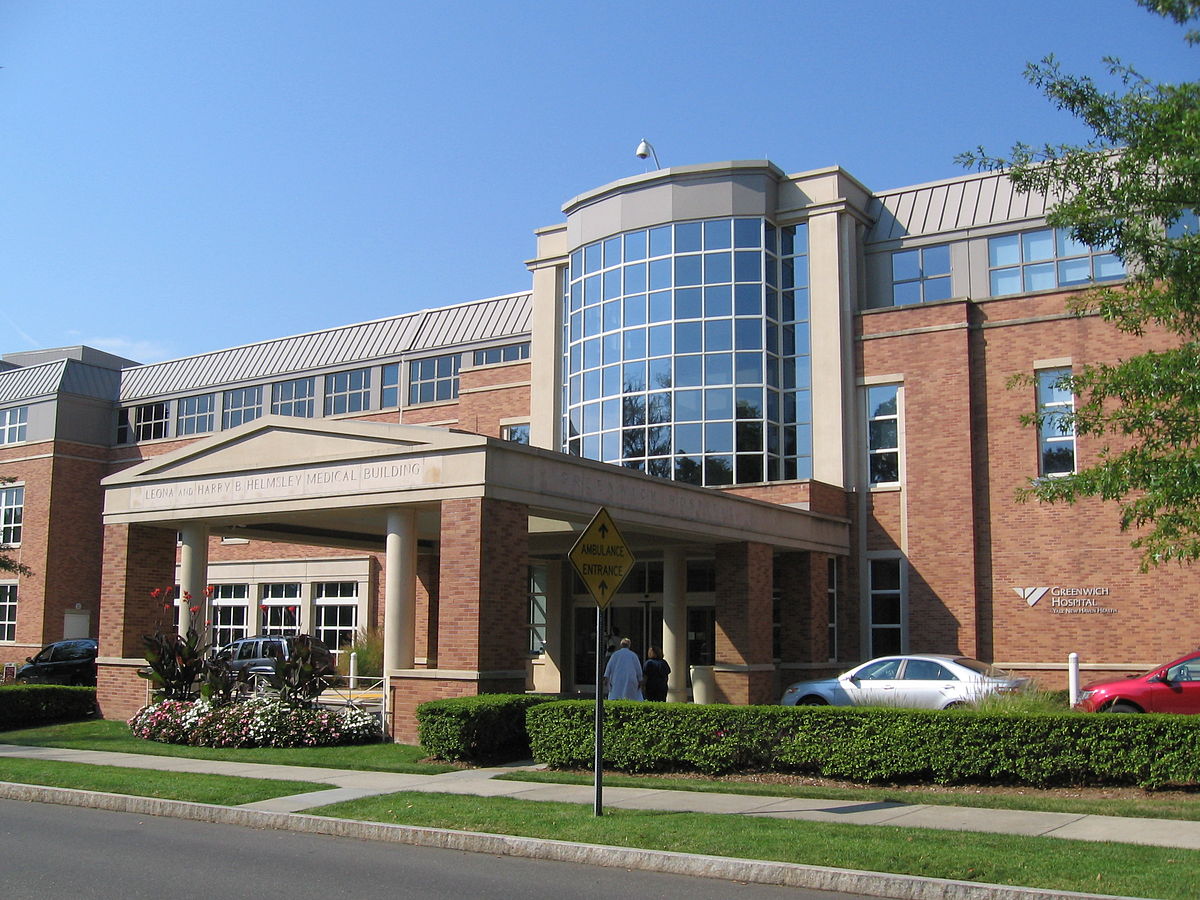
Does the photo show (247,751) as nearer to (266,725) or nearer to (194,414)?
(266,725)

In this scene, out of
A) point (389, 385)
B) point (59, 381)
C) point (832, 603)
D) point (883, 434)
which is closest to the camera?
point (832, 603)

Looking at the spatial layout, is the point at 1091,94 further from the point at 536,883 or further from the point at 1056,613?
the point at 1056,613

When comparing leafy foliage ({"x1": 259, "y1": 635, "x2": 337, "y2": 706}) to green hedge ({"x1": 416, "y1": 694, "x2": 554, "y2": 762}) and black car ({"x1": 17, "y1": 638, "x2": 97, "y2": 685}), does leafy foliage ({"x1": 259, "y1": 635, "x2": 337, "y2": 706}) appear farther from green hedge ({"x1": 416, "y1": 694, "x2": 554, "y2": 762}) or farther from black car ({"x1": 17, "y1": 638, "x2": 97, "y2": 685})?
black car ({"x1": 17, "y1": 638, "x2": 97, "y2": 685})

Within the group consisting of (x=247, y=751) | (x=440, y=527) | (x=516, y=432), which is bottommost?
(x=247, y=751)

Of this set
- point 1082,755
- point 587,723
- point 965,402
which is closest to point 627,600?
point 965,402

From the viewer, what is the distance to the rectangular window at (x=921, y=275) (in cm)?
2944

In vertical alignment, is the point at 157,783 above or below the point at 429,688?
below

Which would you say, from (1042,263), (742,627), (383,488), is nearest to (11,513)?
(383,488)

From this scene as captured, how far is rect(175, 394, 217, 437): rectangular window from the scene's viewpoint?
47062 mm

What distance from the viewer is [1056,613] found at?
25969 mm

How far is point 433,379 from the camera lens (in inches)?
1623

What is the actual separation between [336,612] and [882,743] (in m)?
26.8

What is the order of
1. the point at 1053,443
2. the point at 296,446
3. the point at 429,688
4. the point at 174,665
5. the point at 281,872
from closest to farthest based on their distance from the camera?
1. the point at 281,872
2. the point at 429,688
3. the point at 296,446
4. the point at 174,665
5. the point at 1053,443

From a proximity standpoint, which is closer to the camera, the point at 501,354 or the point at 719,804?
the point at 719,804
